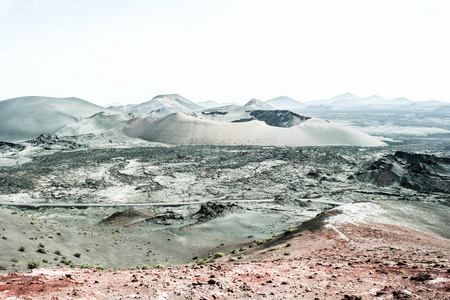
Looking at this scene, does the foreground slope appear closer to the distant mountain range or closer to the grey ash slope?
the distant mountain range

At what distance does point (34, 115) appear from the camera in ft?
339

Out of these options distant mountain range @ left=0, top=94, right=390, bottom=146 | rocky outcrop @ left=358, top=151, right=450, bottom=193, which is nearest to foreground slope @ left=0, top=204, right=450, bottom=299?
rocky outcrop @ left=358, top=151, right=450, bottom=193

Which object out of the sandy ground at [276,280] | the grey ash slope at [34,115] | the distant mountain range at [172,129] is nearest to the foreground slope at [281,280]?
the sandy ground at [276,280]

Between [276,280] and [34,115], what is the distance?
11582 centimetres

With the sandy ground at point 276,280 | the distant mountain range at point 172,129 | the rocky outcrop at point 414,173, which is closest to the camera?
the sandy ground at point 276,280

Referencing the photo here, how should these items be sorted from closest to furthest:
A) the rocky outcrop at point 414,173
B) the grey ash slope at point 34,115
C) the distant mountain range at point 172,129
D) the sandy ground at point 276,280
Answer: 1. the sandy ground at point 276,280
2. the rocky outcrop at point 414,173
3. the distant mountain range at point 172,129
4. the grey ash slope at point 34,115

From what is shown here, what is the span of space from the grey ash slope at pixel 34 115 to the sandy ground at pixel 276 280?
92.7 metres

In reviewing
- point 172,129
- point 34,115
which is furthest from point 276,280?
point 34,115

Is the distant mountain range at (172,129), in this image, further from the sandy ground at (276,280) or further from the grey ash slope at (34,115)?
the sandy ground at (276,280)

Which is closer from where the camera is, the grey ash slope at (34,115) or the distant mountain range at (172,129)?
the distant mountain range at (172,129)

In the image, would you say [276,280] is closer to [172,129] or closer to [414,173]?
[414,173]

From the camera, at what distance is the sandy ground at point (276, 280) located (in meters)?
8.08

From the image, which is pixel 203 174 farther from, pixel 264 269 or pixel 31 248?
pixel 264 269

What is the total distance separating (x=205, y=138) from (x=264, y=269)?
70749 millimetres
